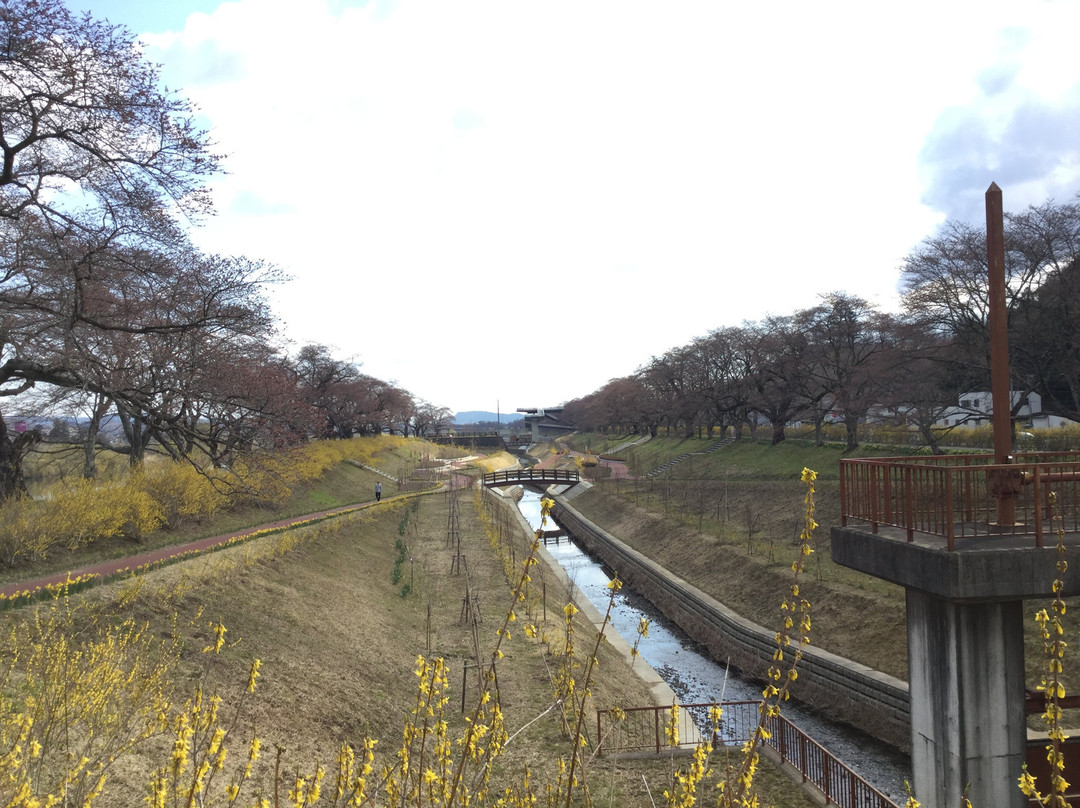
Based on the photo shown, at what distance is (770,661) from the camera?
20.5 meters

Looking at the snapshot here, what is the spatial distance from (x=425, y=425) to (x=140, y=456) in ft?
311

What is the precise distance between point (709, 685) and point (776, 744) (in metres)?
7.25

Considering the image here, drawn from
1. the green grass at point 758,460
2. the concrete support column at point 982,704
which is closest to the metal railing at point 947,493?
the concrete support column at point 982,704

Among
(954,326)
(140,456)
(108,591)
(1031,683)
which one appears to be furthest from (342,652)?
(954,326)

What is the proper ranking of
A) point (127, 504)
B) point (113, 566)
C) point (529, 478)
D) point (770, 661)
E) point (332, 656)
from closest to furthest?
point (332, 656)
point (113, 566)
point (127, 504)
point (770, 661)
point (529, 478)

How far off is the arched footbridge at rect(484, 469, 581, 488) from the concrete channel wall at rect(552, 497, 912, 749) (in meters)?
24.0

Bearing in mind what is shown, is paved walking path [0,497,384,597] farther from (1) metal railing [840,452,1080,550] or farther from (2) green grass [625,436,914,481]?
(2) green grass [625,436,914,481]

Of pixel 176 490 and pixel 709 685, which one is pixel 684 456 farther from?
pixel 176 490

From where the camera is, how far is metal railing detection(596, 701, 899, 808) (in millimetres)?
9617

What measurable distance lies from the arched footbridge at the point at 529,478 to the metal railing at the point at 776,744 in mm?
41308

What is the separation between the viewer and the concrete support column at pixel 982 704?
737cm

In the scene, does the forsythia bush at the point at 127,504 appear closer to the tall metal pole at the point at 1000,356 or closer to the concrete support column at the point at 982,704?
the concrete support column at the point at 982,704

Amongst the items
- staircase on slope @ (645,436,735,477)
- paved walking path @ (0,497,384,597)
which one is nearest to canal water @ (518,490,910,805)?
paved walking path @ (0,497,384,597)

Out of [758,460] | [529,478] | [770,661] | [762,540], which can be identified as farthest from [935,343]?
[529,478]
